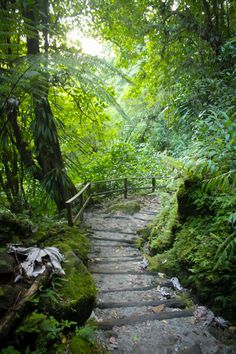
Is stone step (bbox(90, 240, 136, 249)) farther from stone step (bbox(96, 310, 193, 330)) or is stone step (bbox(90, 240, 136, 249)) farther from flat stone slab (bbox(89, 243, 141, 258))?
stone step (bbox(96, 310, 193, 330))

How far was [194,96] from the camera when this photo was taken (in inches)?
222

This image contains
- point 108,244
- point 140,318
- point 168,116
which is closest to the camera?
point 140,318

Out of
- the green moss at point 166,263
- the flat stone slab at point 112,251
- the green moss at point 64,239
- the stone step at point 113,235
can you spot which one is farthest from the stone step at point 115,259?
the stone step at point 113,235

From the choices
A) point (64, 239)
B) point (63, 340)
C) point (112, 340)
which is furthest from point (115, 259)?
point (63, 340)

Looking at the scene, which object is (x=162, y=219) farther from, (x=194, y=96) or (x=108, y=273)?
(x=194, y=96)

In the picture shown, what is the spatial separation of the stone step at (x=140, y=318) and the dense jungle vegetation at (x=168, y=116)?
414 millimetres

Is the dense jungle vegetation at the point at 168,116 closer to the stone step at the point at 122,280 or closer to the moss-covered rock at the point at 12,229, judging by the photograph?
the moss-covered rock at the point at 12,229

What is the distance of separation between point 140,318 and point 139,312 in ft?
0.66

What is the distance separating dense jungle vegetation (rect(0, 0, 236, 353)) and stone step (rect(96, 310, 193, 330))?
414 millimetres

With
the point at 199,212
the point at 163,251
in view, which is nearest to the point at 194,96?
the point at 199,212

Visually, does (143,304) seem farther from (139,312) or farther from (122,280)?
(122,280)

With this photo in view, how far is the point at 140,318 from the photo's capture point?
3.10m

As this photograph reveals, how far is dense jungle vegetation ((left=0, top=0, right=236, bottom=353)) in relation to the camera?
326 centimetres

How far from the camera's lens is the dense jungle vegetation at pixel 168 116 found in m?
3.26
